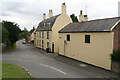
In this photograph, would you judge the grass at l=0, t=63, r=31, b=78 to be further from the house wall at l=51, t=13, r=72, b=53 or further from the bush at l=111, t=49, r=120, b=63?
the house wall at l=51, t=13, r=72, b=53

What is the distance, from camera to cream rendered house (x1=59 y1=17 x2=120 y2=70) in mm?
17853

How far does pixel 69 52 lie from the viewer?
1073 inches

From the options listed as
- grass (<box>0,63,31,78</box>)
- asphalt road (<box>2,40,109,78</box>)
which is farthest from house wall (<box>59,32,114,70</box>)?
grass (<box>0,63,31,78</box>)

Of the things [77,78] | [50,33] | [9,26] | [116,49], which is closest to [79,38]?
[116,49]

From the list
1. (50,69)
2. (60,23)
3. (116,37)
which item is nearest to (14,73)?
(50,69)

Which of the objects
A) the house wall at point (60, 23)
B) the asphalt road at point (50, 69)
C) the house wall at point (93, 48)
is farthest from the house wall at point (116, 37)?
the house wall at point (60, 23)

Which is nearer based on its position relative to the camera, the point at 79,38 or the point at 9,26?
the point at 79,38

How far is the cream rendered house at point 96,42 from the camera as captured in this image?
17.9 m

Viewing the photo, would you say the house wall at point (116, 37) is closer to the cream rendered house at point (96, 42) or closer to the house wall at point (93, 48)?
the cream rendered house at point (96, 42)

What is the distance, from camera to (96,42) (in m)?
20.0

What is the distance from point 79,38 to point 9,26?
24.7m

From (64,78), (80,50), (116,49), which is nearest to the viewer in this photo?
(64,78)

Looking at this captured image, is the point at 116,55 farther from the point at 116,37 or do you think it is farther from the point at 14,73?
the point at 14,73

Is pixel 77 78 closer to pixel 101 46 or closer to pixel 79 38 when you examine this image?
pixel 101 46
